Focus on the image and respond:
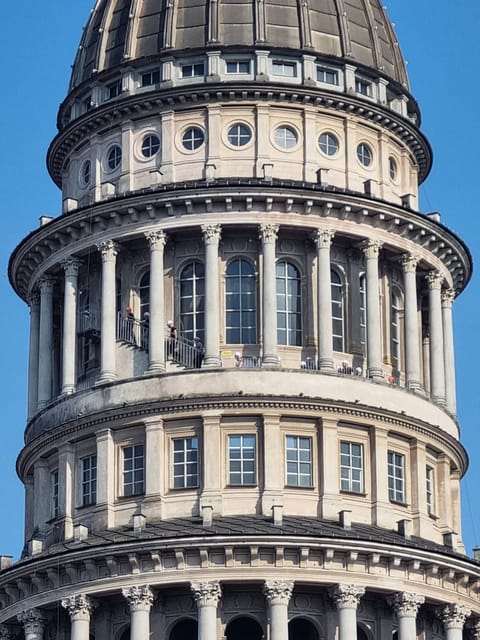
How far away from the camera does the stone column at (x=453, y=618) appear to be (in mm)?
90188

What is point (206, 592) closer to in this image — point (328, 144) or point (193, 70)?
point (328, 144)

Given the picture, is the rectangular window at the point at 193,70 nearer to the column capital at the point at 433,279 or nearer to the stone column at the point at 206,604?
the column capital at the point at 433,279

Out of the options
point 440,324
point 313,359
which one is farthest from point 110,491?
point 440,324

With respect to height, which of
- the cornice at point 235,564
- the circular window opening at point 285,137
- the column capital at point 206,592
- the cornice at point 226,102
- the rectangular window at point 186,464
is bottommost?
the column capital at point 206,592

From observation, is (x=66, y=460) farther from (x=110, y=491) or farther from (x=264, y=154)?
(x=264, y=154)

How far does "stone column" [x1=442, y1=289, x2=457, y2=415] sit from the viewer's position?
9694cm

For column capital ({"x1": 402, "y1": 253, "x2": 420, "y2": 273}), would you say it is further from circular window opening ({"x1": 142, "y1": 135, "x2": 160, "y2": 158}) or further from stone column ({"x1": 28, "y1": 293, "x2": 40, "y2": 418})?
stone column ({"x1": 28, "y1": 293, "x2": 40, "y2": 418})

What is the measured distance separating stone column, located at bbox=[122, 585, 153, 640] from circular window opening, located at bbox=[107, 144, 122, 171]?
58.1ft

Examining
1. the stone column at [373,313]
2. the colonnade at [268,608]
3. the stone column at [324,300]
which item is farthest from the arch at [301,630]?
the stone column at [373,313]

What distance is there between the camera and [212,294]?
91.8 metres

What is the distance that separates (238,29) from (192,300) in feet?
34.9

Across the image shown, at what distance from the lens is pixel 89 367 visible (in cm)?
9444

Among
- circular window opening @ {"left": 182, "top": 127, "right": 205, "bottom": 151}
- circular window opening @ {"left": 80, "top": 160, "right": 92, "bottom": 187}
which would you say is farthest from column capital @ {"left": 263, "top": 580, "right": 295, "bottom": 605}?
circular window opening @ {"left": 80, "top": 160, "right": 92, "bottom": 187}

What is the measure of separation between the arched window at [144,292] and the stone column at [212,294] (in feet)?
9.17
